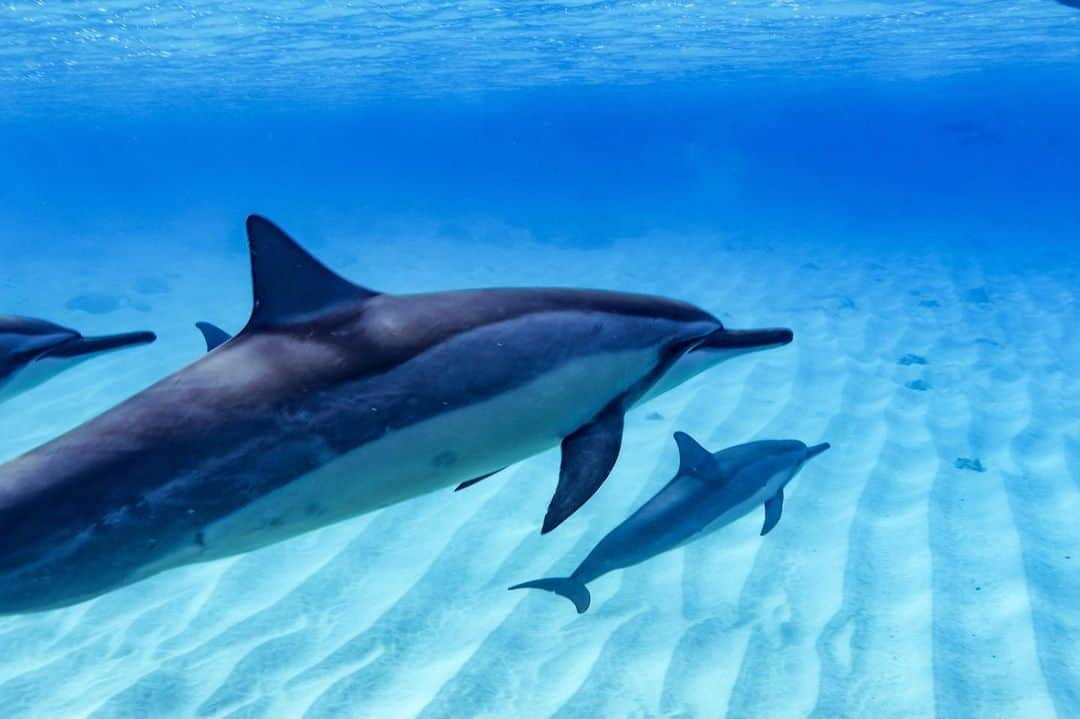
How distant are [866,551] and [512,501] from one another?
283cm

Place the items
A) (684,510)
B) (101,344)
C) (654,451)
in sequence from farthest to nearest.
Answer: (654,451) < (684,510) < (101,344)

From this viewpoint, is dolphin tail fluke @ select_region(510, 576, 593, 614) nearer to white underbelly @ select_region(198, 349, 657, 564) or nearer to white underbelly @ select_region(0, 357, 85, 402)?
white underbelly @ select_region(198, 349, 657, 564)

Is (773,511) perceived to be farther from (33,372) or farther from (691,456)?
(33,372)

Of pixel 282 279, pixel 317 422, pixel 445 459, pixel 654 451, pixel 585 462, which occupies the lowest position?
pixel 654 451

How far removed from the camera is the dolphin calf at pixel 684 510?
4.68m

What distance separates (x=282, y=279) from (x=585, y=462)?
3.67 ft

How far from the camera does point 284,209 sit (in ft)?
133

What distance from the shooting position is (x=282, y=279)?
240 centimetres

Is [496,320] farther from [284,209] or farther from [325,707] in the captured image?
[284,209]

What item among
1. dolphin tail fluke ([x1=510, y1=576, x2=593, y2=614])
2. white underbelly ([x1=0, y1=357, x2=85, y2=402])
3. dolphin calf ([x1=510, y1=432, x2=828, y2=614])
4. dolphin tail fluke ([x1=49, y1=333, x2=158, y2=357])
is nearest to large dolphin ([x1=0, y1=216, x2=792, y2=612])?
dolphin tail fluke ([x1=49, y1=333, x2=158, y2=357])

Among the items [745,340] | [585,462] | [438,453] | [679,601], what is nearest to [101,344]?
[438,453]

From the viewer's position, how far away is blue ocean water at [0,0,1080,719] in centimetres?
463

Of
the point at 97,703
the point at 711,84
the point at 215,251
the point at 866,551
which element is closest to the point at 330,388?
the point at 97,703

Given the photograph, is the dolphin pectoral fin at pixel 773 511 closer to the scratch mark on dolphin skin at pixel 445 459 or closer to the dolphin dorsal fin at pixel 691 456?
the dolphin dorsal fin at pixel 691 456
